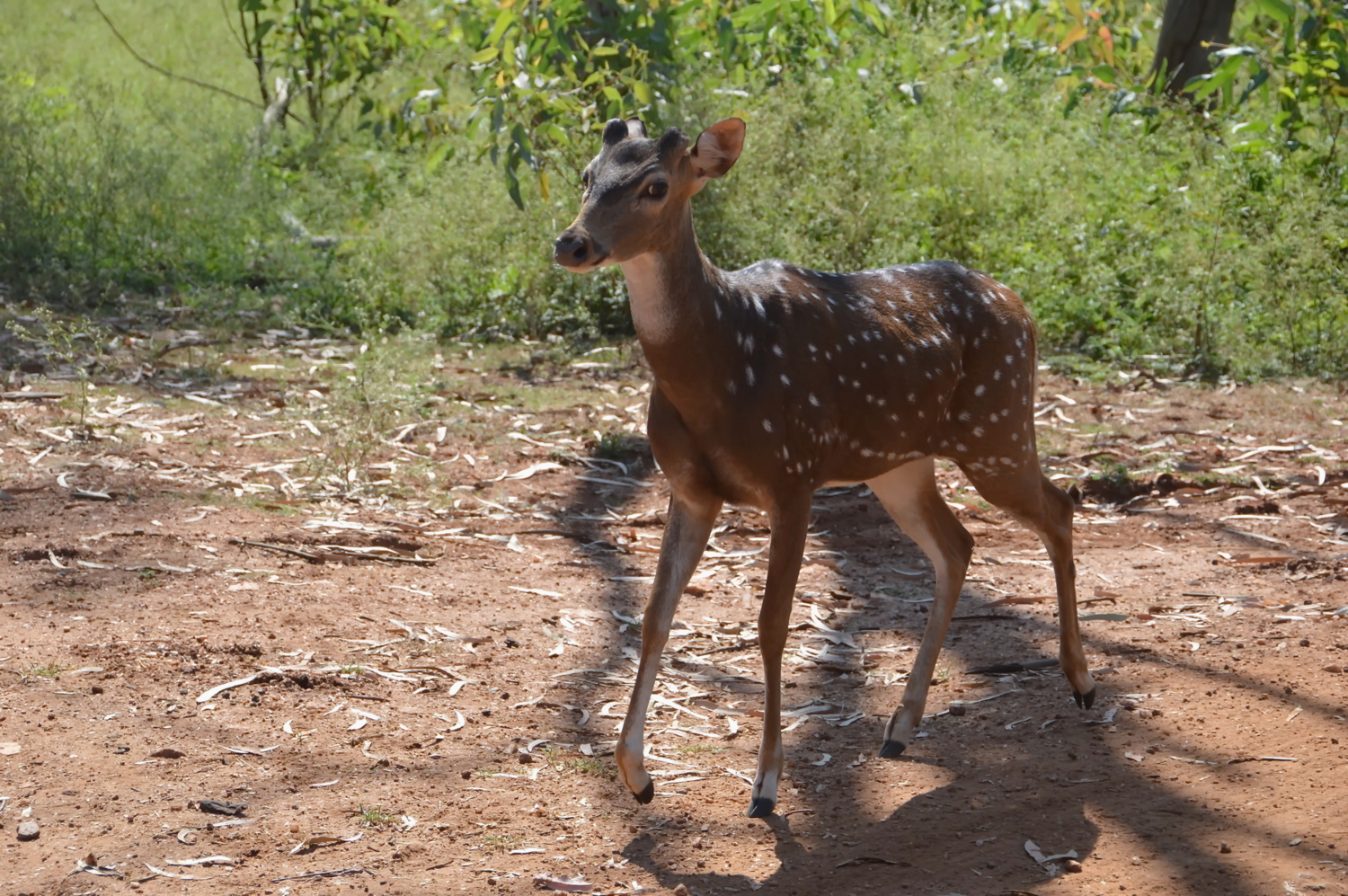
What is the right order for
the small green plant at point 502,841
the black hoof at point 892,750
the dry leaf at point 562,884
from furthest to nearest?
the black hoof at point 892,750 < the small green plant at point 502,841 < the dry leaf at point 562,884

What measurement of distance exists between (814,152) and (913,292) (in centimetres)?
699

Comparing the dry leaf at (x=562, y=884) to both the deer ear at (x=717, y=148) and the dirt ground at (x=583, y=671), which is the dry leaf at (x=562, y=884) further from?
the deer ear at (x=717, y=148)

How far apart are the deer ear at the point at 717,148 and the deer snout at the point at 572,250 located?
1.99 feet

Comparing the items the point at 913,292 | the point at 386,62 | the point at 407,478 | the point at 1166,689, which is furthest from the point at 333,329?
the point at 1166,689

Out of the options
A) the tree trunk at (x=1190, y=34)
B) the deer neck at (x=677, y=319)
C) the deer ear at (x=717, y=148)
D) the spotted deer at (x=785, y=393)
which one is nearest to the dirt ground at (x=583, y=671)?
the spotted deer at (x=785, y=393)

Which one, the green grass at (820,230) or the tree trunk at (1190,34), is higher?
the tree trunk at (1190,34)

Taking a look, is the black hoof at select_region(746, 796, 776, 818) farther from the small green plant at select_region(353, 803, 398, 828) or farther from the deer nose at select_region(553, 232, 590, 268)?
the deer nose at select_region(553, 232, 590, 268)

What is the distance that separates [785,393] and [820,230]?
24.4ft

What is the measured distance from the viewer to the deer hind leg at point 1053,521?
18.0ft

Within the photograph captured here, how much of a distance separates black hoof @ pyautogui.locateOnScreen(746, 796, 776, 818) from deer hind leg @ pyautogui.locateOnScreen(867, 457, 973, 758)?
1009mm

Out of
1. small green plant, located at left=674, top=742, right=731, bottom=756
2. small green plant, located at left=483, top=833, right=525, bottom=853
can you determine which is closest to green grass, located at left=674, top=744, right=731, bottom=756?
small green plant, located at left=674, top=742, right=731, bottom=756

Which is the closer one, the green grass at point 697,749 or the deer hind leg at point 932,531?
the green grass at point 697,749

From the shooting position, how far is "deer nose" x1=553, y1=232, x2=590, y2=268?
14.0 feet

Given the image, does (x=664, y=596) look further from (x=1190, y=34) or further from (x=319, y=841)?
(x=1190, y=34)
